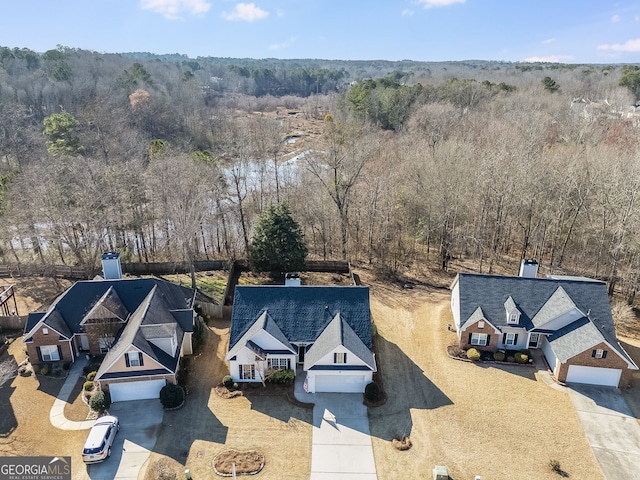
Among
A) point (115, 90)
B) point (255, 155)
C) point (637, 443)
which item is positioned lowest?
point (637, 443)

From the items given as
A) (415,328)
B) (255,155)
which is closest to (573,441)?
(415,328)

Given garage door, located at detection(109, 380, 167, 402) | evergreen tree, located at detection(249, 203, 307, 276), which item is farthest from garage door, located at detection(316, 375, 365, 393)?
evergreen tree, located at detection(249, 203, 307, 276)

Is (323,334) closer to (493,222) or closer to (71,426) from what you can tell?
(71,426)

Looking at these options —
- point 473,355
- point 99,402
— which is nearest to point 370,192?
point 473,355

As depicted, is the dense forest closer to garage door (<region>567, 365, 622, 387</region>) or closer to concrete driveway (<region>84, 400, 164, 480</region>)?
garage door (<region>567, 365, 622, 387</region>)

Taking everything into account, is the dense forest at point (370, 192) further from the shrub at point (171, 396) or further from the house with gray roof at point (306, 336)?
the shrub at point (171, 396)

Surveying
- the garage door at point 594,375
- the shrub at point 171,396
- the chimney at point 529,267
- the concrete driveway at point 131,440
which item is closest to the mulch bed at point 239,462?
the concrete driveway at point 131,440

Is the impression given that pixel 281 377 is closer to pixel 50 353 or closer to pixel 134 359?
pixel 134 359

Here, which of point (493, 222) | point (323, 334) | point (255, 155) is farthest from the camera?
point (255, 155)
